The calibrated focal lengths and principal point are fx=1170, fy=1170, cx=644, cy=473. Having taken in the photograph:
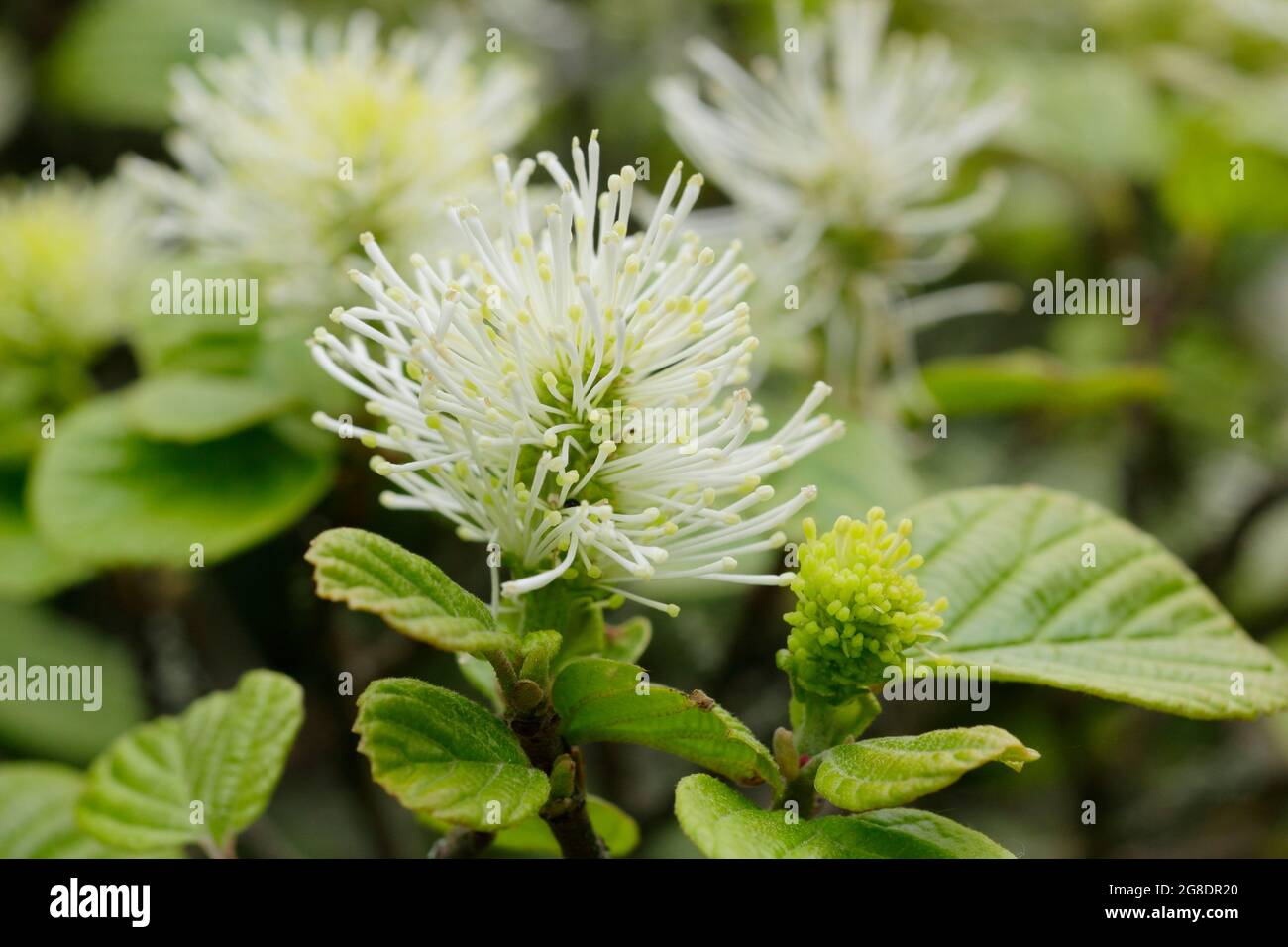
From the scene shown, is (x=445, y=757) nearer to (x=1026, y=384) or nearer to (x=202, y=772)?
(x=202, y=772)

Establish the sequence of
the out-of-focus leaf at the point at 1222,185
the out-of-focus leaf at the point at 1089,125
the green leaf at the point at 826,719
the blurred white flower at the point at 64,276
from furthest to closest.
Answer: the out-of-focus leaf at the point at 1089,125 < the out-of-focus leaf at the point at 1222,185 < the blurred white flower at the point at 64,276 < the green leaf at the point at 826,719

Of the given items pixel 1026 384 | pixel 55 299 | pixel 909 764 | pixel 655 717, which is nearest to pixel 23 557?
pixel 55 299

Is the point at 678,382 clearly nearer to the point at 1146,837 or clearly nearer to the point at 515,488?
the point at 515,488

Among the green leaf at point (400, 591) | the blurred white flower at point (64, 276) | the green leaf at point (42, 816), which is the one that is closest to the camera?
the green leaf at point (400, 591)

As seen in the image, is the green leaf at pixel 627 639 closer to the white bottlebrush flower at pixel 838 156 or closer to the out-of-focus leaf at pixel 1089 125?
the white bottlebrush flower at pixel 838 156

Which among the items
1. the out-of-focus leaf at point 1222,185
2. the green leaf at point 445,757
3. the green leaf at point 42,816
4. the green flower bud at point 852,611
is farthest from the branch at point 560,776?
the out-of-focus leaf at point 1222,185
